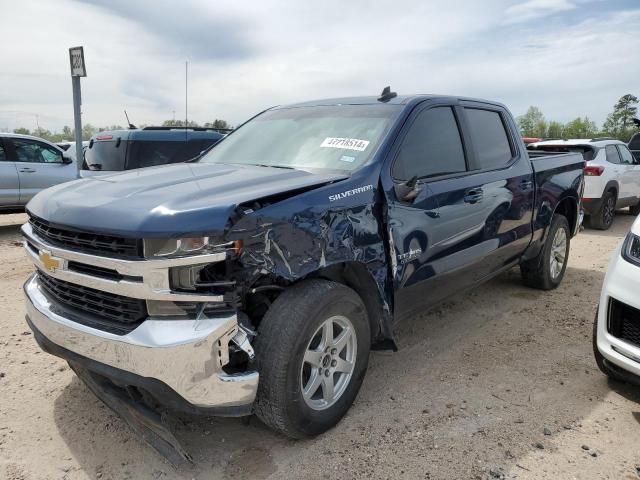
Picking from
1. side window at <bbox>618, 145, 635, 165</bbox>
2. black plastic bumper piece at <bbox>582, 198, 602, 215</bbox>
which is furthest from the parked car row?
side window at <bbox>618, 145, 635, 165</bbox>

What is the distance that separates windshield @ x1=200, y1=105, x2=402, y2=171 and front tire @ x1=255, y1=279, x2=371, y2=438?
0.86 meters

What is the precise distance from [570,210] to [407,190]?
11.4 ft

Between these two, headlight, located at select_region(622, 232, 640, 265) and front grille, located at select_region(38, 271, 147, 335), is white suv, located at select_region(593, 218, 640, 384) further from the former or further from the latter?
front grille, located at select_region(38, 271, 147, 335)

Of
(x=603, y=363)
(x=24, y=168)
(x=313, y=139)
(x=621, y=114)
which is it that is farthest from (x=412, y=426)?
(x=621, y=114)

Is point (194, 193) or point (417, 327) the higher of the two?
point (194, 193)

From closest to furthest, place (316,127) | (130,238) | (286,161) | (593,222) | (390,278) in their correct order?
(130,238), (390,278), (286,161), (316,127), (593,222)

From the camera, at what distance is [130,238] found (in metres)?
2.21

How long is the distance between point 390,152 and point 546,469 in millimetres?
1918

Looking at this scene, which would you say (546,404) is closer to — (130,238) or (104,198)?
(130,238)

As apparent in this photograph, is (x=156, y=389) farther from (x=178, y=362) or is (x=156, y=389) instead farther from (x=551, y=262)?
(x=551, y=262)

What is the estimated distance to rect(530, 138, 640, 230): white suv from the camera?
9500mm

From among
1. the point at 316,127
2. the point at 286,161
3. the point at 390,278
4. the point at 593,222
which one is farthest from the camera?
the point at 593,222

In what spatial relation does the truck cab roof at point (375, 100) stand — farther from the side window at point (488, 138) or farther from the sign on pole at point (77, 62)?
the sign on pole at point (77, 62)

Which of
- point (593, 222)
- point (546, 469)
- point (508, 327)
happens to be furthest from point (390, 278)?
point (593, 222)
